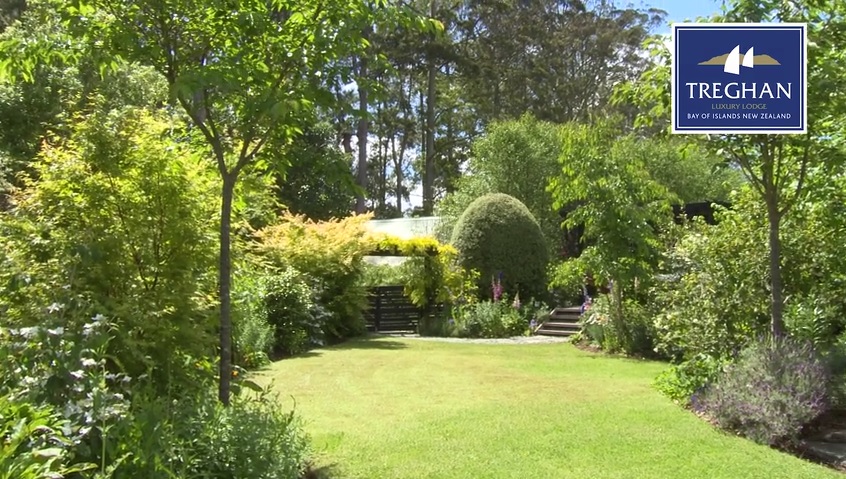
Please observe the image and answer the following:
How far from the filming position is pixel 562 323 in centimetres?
1466

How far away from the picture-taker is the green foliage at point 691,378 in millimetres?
6551

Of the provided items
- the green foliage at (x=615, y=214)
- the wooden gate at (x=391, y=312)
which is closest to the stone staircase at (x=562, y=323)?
the green foliage at (x=615, y=214)

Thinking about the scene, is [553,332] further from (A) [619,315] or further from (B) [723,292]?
(B) [723,292]

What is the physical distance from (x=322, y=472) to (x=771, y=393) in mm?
3594

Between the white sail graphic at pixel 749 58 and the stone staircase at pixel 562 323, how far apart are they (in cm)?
775

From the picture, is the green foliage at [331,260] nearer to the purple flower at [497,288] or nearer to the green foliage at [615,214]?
the purple flower at [497,288]

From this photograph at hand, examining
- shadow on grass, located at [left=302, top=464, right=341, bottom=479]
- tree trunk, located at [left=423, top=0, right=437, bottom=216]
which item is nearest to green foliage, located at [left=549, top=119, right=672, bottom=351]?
shadow on grass, located at [left=302, top=464, right=341, bottom=479]

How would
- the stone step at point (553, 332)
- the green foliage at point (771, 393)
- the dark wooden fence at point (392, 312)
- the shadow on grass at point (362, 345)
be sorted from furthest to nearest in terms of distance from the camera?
the dark wooden fence at point (392, 312)
the stone step at point (553, 332)
the shadow on grass at point (362, 345)
the green foliage at point (771, 393)

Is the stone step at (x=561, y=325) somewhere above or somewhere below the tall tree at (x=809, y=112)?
below

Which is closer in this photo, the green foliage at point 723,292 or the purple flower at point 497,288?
the green foliage at point 723,292

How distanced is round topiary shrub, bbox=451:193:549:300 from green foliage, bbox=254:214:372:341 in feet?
10.0

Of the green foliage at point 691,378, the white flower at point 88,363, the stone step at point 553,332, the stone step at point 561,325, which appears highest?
the white flower at point 88,363

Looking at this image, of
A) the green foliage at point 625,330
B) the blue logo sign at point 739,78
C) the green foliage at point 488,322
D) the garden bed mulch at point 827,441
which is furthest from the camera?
the green foliage at point 488,322

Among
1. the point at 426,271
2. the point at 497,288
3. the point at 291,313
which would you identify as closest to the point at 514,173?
the point at 497,288
